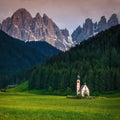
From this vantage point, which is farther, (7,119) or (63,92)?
(63,92)

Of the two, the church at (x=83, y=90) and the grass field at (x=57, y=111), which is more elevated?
the church at (x=83, y=90)

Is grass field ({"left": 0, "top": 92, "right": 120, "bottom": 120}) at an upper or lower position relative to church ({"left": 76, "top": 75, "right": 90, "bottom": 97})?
lower

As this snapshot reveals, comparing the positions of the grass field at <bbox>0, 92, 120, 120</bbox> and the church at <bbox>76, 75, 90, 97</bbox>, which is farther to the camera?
the church at <bbox>76, 75, 90, 97</bbox>

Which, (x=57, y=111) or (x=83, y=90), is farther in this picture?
(x=83, y=90)

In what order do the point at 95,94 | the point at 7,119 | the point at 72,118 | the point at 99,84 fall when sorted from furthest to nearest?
the point at 99,84, the point at 95,94, the point at 72,118, the point at 7,119

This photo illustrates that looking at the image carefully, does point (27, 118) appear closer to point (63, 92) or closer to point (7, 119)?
point (7, 119)

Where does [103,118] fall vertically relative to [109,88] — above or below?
below

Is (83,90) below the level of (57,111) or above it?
above

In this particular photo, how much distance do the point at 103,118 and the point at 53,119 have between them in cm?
754

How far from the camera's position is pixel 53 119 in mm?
53875

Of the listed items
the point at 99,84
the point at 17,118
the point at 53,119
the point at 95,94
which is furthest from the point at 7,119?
the point at 99,84

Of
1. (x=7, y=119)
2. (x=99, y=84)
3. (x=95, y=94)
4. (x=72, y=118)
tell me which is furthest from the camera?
(x=99, y=84)

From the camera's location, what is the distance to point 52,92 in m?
198

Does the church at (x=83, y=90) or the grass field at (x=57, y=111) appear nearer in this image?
the grass field at (x=57, y=111)
